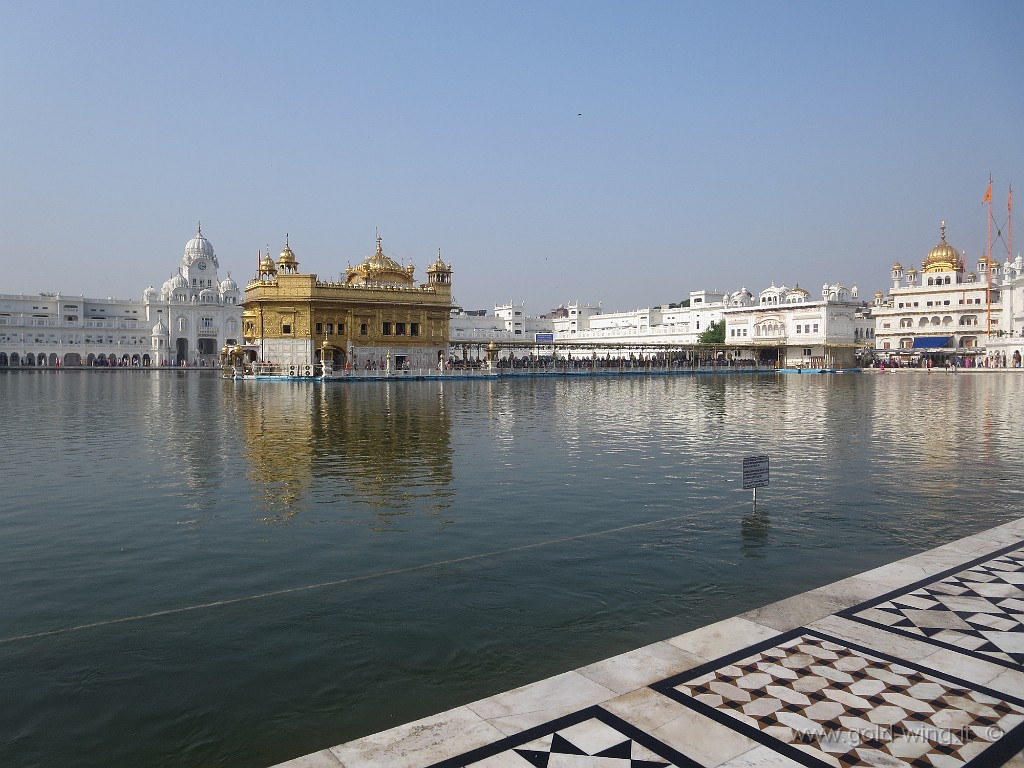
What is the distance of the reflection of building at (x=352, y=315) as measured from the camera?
52906 mm

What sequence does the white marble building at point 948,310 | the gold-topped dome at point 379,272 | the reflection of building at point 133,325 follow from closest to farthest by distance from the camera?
1. the gold-topped dome at point 379,272
2. the white marble building at point 948,310
3. the reflection of building at point 133,325

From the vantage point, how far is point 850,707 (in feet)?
13.8

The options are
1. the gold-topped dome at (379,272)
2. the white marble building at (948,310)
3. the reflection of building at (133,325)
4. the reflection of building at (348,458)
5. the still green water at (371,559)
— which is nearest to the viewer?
the still green water at (371,559)

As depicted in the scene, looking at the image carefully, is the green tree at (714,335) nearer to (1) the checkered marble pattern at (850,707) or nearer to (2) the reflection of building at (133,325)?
(2) the reflection of building at (133,325)

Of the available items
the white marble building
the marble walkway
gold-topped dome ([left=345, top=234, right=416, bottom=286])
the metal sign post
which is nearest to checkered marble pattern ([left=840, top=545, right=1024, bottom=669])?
the marble walkway

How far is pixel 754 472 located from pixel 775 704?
607 centimetres

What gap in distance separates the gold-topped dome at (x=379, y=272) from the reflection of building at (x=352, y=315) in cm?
8

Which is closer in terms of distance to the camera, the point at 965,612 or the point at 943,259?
the point at 965,612

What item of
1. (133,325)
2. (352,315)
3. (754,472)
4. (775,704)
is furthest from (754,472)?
(133,325)

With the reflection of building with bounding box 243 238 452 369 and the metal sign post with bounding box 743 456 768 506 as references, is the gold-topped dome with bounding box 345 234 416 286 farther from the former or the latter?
the metal sign post with bounding box 743 456 768 506

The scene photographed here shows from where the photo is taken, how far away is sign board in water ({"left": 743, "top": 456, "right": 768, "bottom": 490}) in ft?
32.3

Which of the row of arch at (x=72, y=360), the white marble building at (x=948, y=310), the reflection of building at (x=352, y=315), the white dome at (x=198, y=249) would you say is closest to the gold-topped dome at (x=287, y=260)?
the reflection of building at (x=352, y=315)

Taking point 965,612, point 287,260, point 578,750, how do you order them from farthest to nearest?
point 287,260, point 965,612, point 578,750

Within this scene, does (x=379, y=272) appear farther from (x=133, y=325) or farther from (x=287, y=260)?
(x=133, y=325)
